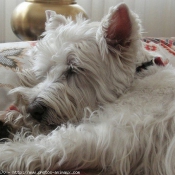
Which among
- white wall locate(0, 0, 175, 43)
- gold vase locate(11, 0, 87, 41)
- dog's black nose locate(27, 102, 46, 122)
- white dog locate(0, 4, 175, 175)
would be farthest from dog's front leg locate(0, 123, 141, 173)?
white wall locate(0, 0, 175, 43)

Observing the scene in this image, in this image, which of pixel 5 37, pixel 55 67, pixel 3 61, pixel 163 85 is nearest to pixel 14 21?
pixel 5 37

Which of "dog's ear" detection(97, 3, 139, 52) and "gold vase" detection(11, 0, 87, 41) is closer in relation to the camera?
"dog's ear" detection(97, 3, 139, 52)

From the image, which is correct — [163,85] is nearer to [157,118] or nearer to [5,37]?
[157,118]

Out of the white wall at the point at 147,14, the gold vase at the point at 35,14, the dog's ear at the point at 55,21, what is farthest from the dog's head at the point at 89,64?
the white wall at the point at 147,14

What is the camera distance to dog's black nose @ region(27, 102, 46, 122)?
1132 mm

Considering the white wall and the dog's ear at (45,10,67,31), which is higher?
the dog's ear at (45,10,67,31)

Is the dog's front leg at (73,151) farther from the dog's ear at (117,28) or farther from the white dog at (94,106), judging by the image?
the dog's ear at (117,28)

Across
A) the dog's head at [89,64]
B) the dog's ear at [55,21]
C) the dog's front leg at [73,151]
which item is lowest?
the dog's front leg at [73,151]

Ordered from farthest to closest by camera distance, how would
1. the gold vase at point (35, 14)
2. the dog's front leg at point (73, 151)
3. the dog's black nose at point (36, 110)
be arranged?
the gold vase at point (35, 14), the dog's black nose at point (36, 110), the dog's front leg at point (73, 151)

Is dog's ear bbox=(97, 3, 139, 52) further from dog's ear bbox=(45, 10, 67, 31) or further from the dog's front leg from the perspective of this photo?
the dog's front leg

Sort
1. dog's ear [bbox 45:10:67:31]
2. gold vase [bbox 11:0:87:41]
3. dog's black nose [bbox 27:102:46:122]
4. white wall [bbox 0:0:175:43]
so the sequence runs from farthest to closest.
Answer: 1. white wall [bbox 0:0:175:43]
2. gold vase [bbox 11:0:87:41]
3. dog's ear [bbox 45:10:67:31]
4. dog's black nose [bbox 27:102:46:122]

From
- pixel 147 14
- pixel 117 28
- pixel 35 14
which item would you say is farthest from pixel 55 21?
pixel 147 14

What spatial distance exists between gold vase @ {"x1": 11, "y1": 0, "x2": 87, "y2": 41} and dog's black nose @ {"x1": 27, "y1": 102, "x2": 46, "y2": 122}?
3.41 feet

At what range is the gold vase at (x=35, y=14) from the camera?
210cm
